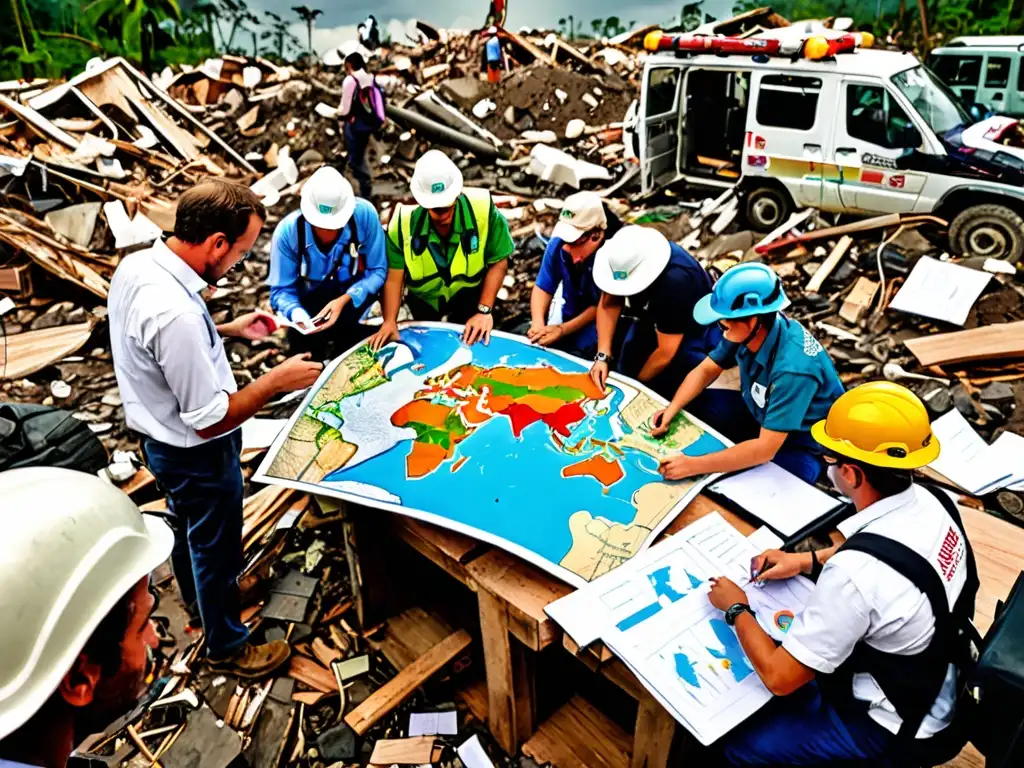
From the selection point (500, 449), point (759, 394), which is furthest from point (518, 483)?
point (759, 394)

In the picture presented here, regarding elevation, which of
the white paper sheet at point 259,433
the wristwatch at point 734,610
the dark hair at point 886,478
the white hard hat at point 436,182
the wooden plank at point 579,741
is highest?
the white hard hat at point 436,182

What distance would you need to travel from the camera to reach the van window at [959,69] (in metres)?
10.9

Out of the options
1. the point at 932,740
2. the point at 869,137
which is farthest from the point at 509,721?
the point at 869,137

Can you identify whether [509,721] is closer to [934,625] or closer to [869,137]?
[934,625]

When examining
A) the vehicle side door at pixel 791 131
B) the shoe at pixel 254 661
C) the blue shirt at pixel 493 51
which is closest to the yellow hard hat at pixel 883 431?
the shoe at pixel 254 661

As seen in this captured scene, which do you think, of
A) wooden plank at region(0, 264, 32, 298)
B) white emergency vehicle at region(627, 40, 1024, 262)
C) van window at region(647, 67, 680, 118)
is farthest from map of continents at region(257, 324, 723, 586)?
van window at region(647, 67, 680, 118)

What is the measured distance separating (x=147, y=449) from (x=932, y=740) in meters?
3.36

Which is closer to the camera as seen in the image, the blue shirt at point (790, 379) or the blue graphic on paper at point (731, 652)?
the blue graphic on paper at point (731, 652)

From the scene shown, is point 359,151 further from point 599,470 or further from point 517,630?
point 517,630

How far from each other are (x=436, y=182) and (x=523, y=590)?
264 cm

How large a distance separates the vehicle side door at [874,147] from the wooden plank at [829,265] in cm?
67

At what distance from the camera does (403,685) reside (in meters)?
3.64

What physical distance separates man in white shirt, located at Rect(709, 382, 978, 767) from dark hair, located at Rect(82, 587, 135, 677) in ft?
6.39

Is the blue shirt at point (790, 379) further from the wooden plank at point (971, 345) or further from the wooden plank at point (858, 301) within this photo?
the wooden plank at point (858, 301)
